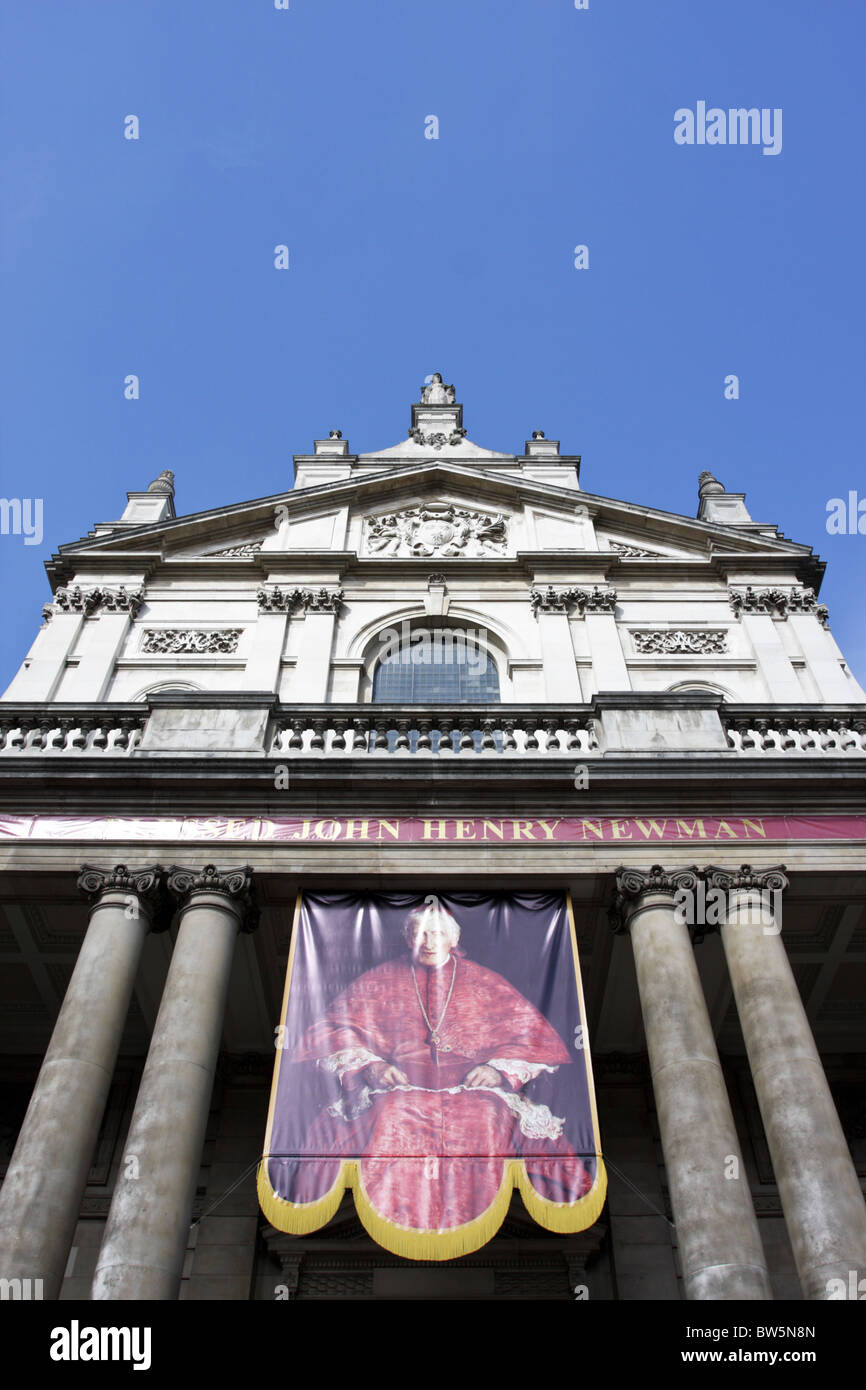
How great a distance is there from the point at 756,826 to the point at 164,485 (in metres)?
15.5

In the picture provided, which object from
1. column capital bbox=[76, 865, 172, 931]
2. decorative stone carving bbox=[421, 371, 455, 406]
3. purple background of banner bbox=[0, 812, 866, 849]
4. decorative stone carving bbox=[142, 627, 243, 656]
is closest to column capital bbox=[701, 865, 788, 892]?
purple background of banner bbox=[0, 812, 866, 849]

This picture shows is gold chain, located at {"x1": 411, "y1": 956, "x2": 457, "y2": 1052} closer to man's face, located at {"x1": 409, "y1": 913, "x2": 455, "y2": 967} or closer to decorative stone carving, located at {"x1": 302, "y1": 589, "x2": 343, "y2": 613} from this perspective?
man's face, located at {"x1": 409, "y1": 913, "x2": 455, "y2": 967}

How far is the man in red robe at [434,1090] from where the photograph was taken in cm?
984

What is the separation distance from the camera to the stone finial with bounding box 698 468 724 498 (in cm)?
2294

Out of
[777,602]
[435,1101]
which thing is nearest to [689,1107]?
[435,1101]

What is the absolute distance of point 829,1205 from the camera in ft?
30.7

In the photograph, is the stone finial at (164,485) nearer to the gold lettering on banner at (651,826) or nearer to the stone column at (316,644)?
the stone column at (316,644)

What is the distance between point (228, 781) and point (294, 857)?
49.4 inches

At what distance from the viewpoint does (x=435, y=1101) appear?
1047cm

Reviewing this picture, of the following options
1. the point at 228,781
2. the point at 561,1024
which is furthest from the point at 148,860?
the point at 561,1024

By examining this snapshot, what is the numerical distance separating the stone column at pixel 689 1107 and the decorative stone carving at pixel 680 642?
7.24 m

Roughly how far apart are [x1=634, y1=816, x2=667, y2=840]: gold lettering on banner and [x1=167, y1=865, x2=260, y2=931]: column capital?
14.7 feet

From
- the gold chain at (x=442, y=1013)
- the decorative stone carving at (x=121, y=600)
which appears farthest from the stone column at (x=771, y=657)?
the decorative stone carving at (x=121, y=600)
